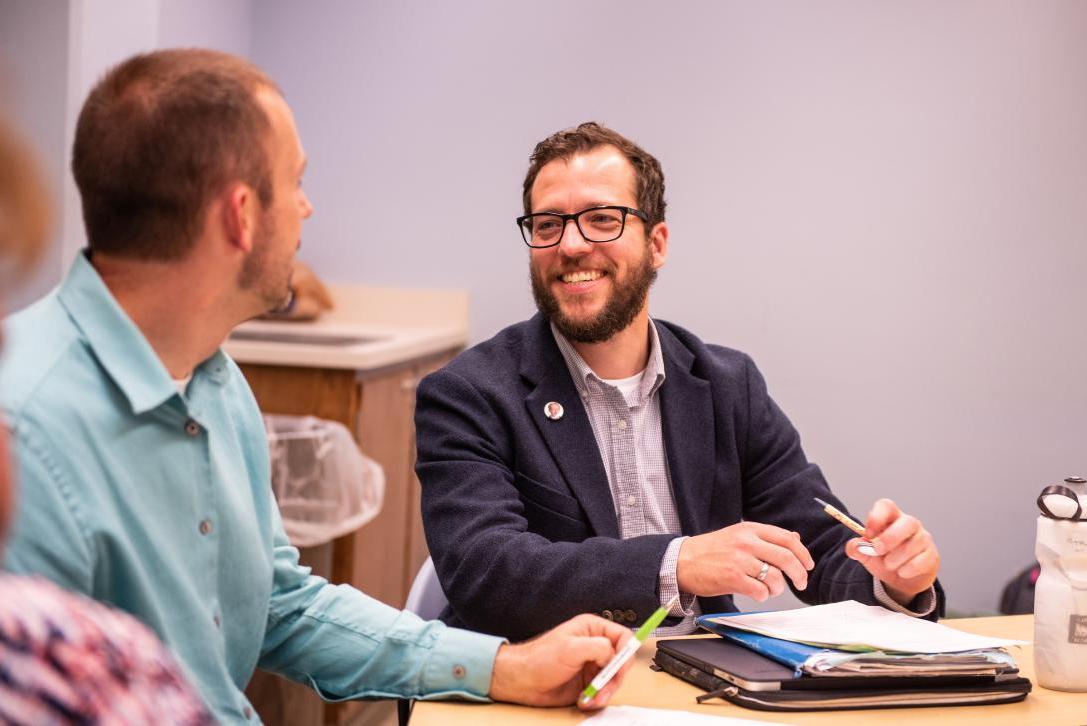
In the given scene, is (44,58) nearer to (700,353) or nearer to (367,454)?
(367,454)

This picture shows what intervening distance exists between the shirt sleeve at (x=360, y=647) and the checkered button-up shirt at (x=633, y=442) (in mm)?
500

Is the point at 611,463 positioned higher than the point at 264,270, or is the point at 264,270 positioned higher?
the point at 264,270

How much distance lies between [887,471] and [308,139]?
205 cm

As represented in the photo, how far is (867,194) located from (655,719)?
8.65ft

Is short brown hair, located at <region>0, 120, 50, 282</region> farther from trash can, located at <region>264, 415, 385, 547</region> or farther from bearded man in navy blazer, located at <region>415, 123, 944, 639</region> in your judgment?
trash can, located at <region>264, 415, 385, 547</region>

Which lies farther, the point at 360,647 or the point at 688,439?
the point at 688,439

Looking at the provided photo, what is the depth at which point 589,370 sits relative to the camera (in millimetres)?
1885

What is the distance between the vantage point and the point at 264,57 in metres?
3.77

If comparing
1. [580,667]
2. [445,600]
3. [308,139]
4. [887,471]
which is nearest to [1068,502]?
[580,667]

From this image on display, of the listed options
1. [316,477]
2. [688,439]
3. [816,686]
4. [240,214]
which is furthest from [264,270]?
[316,477]

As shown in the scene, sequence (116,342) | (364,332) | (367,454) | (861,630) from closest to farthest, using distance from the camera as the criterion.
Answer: (116,342)
(861,630)
(367,454)
(364,332)

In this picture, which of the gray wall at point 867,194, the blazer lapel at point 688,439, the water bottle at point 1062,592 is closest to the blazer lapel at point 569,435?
the blazer lapel at point 688,439

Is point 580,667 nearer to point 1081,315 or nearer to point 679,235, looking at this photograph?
point 679,235

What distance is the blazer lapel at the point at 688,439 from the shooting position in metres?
1.84
